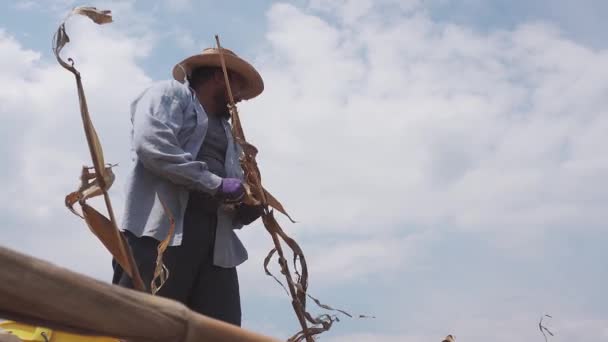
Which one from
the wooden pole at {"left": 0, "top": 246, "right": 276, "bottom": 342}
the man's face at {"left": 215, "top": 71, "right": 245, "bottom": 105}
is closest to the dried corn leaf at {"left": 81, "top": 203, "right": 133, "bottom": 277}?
the wooden pole at {"left": 0, "top": 246, "right": 276, "bottom": 342}

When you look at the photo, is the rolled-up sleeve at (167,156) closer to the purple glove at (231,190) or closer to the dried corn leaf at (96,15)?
the purple glove at (231,190)

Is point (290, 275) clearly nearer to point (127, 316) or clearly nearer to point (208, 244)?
point (208, 244)

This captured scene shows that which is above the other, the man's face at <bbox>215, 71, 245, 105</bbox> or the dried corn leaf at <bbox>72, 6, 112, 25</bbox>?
the man's face at <bbox>215, 71, 245, 105</bbox>

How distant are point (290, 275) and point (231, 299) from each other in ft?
1.66

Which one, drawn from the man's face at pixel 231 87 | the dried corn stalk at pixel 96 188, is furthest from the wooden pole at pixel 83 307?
the man's face at pixel 231 87

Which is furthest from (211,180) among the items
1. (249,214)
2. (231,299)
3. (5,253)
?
(5,253)

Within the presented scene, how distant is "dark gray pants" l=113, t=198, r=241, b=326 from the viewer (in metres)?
2.53

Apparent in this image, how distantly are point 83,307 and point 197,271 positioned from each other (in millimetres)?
1891

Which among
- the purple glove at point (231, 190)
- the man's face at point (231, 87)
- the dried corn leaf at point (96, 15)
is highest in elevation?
the man's face at point (231, 87)

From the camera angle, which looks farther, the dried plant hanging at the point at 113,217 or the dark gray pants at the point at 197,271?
the dark gray pants at the point at 197,271

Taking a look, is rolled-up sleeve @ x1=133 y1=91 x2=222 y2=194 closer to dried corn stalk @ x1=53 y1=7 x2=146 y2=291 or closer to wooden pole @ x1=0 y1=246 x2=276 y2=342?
dried corn stalk @ x1=53 y1=7 x2=146 y2=291

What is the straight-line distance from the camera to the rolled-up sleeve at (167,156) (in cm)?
254

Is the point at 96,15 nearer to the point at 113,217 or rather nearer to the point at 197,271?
the point at 113,217

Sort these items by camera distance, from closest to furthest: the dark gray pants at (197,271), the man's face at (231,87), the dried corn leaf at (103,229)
Result: the dried corn leaf at (103,229) → the dark gray pants at (197,271) → the man's face at (231,87)
